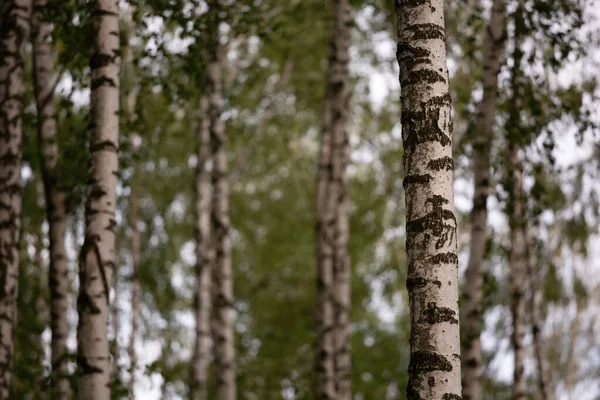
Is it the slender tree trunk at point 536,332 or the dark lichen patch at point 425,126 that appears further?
the slender tree trunk at point 536,332

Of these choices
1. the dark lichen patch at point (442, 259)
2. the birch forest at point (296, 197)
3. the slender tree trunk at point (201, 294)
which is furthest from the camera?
the slender tree trunk at point (201, 294)

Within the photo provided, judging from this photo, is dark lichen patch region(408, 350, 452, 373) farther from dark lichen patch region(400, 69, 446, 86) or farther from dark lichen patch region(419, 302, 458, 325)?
dark lichen patch region(400, 69, 446, 86)

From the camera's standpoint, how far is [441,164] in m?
5.05

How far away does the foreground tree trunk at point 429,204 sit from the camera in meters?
4.83

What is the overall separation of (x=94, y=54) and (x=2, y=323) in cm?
275

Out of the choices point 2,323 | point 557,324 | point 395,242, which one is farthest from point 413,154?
point 557,324

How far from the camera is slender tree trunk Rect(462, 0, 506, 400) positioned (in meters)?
10.0

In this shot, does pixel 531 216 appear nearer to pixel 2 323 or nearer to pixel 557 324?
pixel 2 323

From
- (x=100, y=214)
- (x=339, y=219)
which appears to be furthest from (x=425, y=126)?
(x=339, y=219)

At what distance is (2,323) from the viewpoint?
845 cm

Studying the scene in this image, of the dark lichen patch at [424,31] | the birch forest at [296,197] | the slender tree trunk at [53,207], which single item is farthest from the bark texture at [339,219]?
the dark lichen patch at [424,31]

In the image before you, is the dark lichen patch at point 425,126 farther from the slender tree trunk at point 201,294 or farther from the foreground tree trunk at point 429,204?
the slender tree trunk at point 201,294

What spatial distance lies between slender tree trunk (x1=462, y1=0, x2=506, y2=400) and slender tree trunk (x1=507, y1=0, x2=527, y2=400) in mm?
232

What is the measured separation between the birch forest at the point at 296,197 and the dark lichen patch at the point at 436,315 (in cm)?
1
